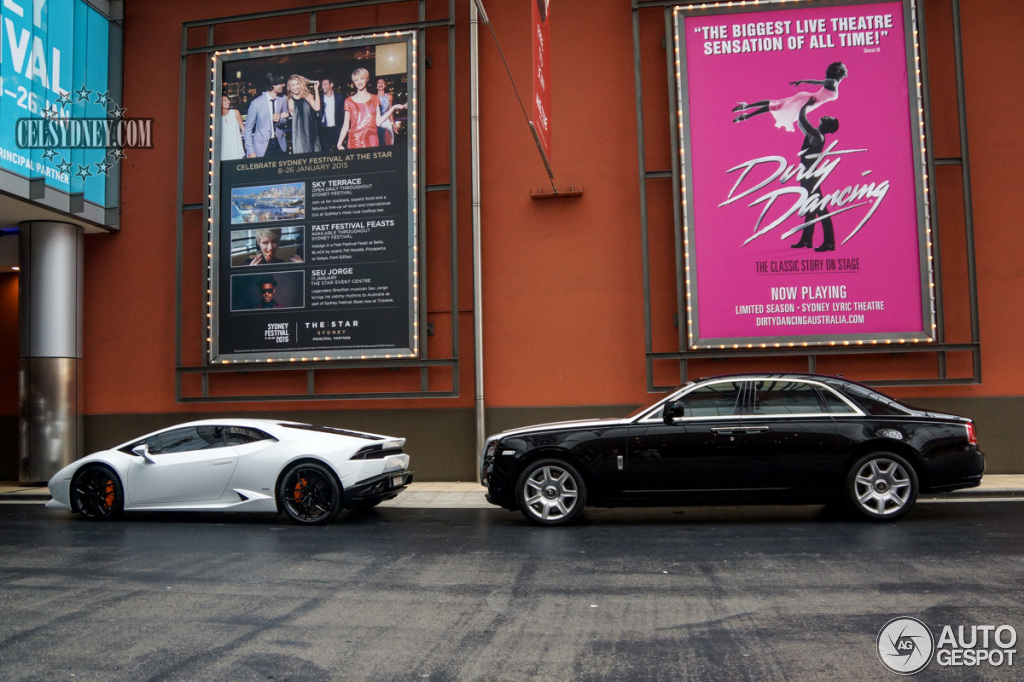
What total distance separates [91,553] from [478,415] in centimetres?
685

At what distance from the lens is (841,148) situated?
44.3 ft

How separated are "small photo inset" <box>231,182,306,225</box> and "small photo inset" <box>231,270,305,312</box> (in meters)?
1.01

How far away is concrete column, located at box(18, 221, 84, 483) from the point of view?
14.6 meters

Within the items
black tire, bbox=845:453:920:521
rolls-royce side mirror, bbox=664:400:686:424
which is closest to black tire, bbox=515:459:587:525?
rolls-royce side mirror, bbox=664:400:686:424

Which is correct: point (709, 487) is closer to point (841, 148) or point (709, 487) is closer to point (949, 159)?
point (841, 148)

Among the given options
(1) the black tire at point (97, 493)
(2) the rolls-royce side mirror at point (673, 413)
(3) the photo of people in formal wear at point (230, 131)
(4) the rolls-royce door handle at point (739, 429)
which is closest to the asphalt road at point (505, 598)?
(1) the black tire at point (97, 493)

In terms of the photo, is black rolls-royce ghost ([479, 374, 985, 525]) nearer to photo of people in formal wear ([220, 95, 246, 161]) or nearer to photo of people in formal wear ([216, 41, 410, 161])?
photo of people in formal wear ([216, 41, 410, 161])

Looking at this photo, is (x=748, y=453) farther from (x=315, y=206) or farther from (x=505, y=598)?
(x=315, y=206)

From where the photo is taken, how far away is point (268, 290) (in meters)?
14.7

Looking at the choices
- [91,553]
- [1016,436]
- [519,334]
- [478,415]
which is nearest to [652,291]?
[519,334]

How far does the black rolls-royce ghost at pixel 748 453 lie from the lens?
28.9 ft

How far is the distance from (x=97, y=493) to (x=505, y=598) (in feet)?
22.0

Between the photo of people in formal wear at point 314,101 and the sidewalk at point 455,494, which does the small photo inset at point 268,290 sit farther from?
the sidewalk at point 455,494

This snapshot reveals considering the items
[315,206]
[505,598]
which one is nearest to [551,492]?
[505,598]
